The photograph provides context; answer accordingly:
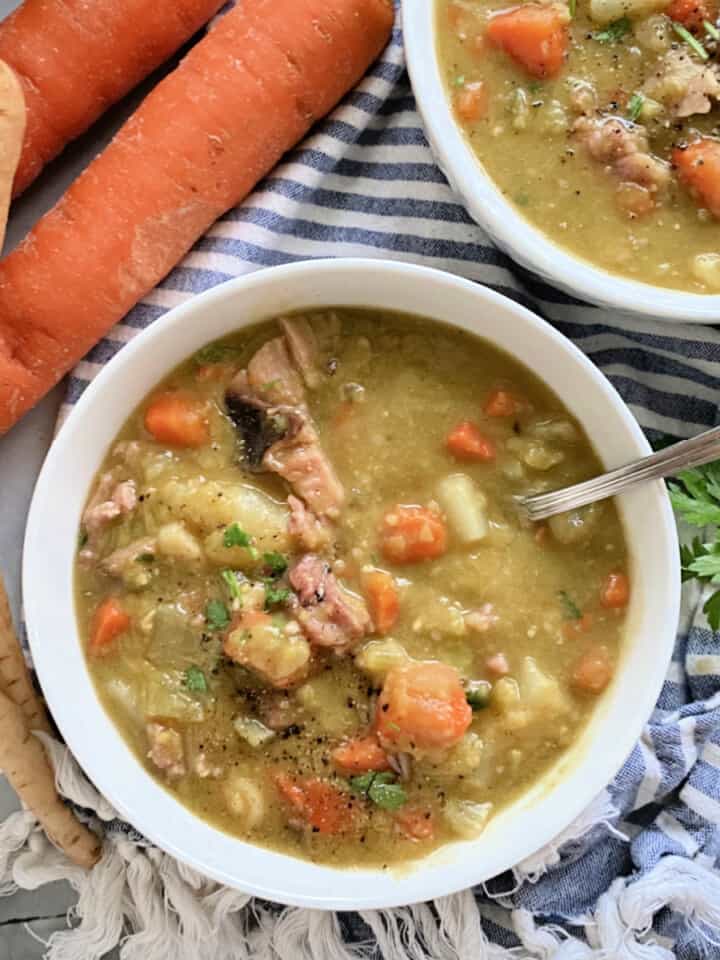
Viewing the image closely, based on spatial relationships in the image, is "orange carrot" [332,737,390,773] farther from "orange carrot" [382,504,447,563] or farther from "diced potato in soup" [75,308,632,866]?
"orange carrot" [382,504,447,563]

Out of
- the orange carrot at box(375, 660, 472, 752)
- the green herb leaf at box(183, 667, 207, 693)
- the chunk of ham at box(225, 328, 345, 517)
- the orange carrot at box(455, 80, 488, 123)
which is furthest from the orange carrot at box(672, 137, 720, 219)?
the green herb leaf at box(183, 667, 207, 693)

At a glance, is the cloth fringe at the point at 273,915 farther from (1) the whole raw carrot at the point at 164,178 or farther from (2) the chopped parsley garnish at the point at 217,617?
(1) the whole raw carrot at the point at 164,178

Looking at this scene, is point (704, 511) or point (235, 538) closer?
point (235, 538)

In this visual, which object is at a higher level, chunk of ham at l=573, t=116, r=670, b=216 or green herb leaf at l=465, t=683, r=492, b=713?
chunk of ham at l=573, t=116, r=670, b=216

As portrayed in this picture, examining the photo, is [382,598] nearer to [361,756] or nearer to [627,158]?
[361,756]

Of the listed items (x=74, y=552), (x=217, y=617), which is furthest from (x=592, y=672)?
(x=74, y=552)

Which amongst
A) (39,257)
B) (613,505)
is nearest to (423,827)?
(613,505)

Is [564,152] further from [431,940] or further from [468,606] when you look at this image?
[431,940]
